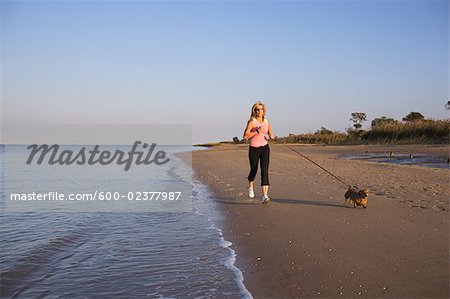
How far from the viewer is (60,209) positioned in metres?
7.63

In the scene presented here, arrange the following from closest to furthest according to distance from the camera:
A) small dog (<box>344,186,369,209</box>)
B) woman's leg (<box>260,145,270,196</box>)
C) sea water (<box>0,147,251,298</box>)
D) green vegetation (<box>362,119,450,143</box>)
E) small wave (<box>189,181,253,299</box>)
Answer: small wave (<box>189,181,253,299</box>) → sea water (<box>0,147,251,298</box>) → small dog (<box>344,186,369,209</box>) → woman's leg (<box>260,145,270,196</box>) → green vegetation (<box>362,119,450,143</box>)

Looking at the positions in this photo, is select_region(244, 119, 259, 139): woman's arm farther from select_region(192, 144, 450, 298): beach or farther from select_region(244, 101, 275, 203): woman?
select_region(192, 144, 450, 298): beach

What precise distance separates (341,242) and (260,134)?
11.4ft

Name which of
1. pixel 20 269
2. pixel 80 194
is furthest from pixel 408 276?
pixel 80 194

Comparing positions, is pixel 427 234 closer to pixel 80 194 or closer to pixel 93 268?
pixel 93 268

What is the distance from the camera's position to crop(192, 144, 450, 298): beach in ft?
10.5

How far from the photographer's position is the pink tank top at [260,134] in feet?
A: 24.8

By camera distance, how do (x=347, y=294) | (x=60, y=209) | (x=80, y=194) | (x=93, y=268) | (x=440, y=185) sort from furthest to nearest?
(x=80, y=194) → (x=440, y=185) → (x=60, y=209) → (x=93, y=268) → (x=347, y=294)

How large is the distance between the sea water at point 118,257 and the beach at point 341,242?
312 millimetres

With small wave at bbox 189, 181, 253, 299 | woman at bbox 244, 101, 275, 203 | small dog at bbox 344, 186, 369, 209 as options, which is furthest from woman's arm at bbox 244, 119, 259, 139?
small dog at bbox 344, 186, 369, 209

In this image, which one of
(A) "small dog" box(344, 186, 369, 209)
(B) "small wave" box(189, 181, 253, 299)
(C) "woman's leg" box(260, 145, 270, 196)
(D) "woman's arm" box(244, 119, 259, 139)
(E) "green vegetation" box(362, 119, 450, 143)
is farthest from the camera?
(E) "green vegetation" box(362, 119, 450, 143)

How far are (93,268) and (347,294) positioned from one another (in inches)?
99.4

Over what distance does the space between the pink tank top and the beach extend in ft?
3.80

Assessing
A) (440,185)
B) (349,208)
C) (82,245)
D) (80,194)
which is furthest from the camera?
(80,194)
